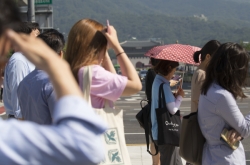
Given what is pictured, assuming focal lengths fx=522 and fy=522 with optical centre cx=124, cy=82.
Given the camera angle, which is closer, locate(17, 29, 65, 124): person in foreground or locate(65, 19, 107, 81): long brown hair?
locate(65, 19, 107, 81): long brown hair

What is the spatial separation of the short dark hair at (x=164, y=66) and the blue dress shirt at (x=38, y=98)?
2492mm

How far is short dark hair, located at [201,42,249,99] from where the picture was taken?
11.7 feet

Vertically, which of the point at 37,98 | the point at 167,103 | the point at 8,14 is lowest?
the point at 167,103

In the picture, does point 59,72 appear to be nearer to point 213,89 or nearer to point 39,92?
point 39,92

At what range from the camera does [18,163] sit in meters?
1.11

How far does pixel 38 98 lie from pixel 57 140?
212 centimetres

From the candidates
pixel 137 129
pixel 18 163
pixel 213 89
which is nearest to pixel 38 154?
pixel 18 163

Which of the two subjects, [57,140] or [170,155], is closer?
[57,140]

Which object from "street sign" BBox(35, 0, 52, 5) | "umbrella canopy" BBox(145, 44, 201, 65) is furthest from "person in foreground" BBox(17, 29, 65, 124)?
"street sign" BBox(35, 0, 52, 5)

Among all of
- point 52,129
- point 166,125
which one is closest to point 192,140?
point 166,125

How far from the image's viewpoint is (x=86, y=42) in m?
2.96

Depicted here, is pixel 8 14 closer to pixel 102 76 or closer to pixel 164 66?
pixel 102 76

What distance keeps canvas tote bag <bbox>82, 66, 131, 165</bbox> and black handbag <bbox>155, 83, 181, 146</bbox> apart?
2.39 metres

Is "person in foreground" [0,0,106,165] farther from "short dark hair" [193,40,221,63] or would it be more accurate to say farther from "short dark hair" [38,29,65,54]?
"short dark hair" [193,40,221,63]
